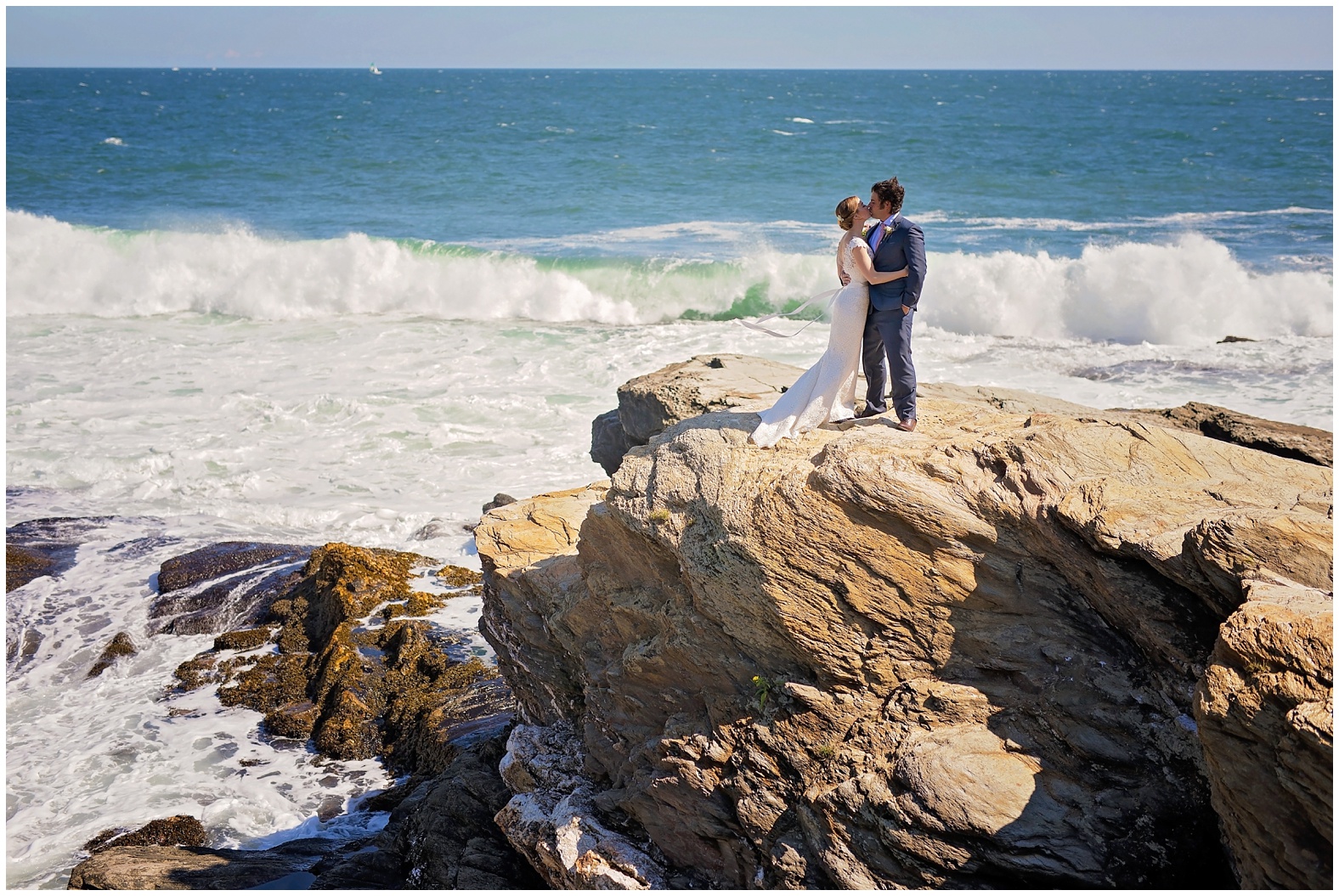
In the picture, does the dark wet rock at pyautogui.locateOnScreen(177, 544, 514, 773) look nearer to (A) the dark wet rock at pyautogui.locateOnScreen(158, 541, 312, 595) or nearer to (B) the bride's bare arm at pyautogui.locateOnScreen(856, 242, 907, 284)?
(A) the dark wet rock at pyautogui.locateOnScreen(158, 541, 312, 595)

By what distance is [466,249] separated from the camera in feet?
81.7

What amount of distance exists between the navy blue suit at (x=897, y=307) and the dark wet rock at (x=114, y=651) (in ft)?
25.1

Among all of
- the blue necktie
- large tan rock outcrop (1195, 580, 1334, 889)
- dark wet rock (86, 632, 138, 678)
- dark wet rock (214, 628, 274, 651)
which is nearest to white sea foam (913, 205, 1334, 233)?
the blue necktie

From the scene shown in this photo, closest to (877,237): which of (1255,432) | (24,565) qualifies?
(1255,432)

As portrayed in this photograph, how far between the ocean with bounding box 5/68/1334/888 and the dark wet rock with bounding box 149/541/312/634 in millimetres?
298

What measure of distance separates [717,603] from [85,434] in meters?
12.3

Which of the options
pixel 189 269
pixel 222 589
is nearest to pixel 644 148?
pixel 189 269

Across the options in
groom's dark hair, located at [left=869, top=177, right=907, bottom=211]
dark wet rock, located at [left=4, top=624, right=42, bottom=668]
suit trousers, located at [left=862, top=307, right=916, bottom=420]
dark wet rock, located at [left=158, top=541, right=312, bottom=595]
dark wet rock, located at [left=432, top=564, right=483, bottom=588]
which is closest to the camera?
groom's dark hair, located at [left=869, top=177, right=907, bottom=211]

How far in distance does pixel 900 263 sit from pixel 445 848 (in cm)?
483

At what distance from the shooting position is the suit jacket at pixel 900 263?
5.91m

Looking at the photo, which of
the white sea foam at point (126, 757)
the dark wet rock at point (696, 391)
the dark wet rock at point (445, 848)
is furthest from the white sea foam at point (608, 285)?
the dark wet rock at point (445, 848)

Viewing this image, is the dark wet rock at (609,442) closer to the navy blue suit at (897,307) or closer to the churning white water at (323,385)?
the churning white water at (323,385)

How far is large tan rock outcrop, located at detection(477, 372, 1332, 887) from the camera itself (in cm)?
417

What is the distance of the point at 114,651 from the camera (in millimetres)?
9344
